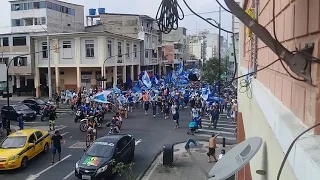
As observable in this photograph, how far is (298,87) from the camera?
2330 millimetres

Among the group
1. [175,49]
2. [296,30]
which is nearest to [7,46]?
[175,49]

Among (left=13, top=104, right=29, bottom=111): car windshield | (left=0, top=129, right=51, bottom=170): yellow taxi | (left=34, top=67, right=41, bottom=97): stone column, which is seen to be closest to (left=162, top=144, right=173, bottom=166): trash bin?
(left=0, top=129, right=51, bottom=170): yellow taxi

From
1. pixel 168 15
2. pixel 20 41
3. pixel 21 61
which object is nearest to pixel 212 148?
pixel 168 15

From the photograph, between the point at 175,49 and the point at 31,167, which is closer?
the point at 31,167

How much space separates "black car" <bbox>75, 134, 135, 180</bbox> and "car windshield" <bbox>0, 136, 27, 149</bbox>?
3.05 m

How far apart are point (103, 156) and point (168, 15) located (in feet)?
29.4

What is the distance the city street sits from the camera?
522 inches

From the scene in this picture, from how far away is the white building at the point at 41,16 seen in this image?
44.6m

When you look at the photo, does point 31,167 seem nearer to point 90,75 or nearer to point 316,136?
point 316,136

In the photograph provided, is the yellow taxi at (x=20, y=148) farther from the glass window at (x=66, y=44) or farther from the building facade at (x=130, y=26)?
the building facade at (x=130, y=26)

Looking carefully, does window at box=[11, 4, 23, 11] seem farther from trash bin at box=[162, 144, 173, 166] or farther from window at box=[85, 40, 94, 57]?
trash bin at box=[162, 144, 173, 166]

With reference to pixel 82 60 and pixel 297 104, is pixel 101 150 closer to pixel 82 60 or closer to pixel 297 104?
pixel 297 104

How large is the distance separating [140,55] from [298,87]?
48.5m

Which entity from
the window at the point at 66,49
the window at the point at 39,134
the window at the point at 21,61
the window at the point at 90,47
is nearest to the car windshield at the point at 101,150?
the window at the point at 39,134
